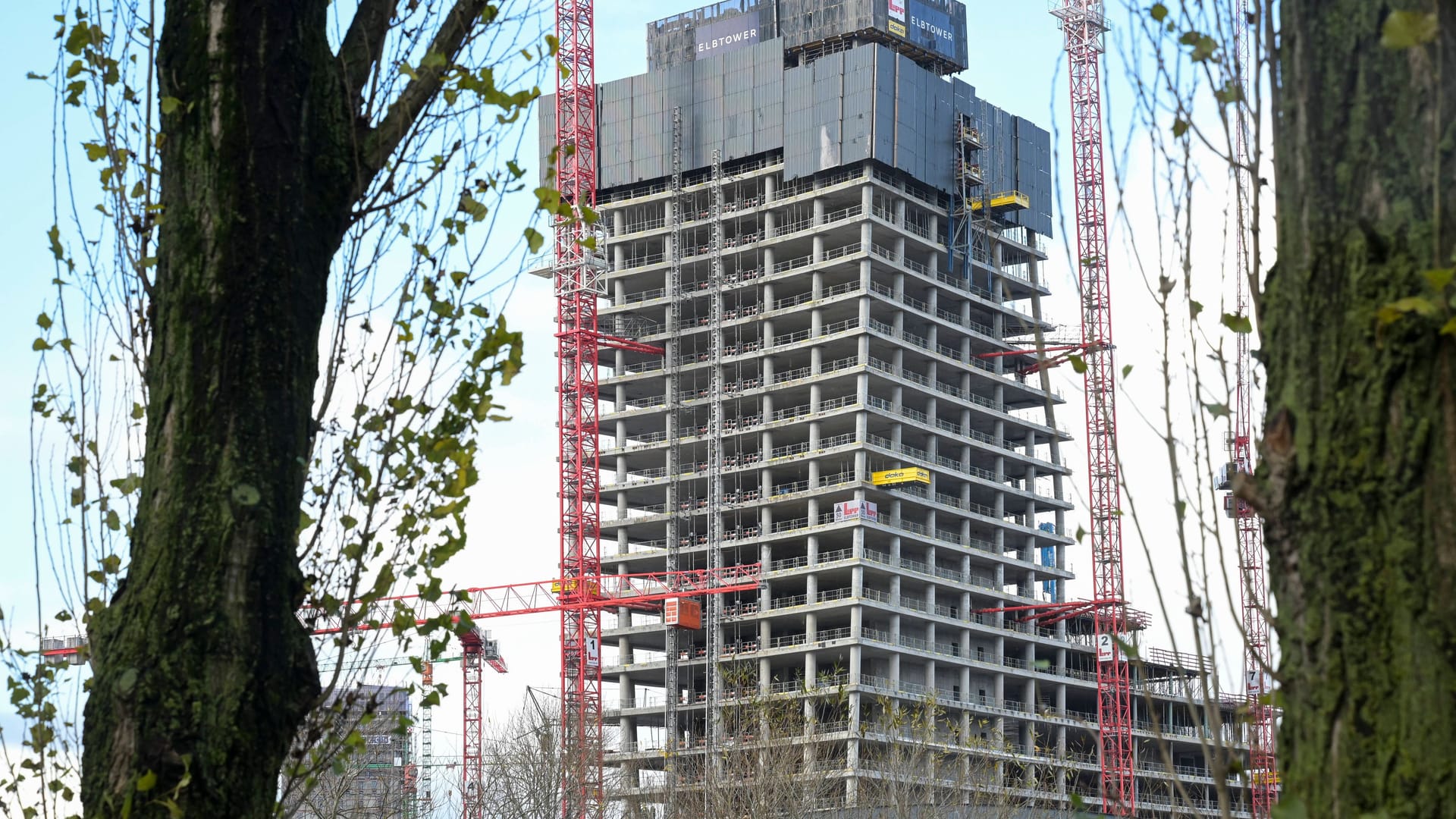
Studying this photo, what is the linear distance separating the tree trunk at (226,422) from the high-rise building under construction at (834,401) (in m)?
84.1

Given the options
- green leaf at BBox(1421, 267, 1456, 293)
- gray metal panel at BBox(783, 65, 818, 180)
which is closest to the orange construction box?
gray metal panel at BBox(783, 65, 818, 180)

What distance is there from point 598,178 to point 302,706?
109 m

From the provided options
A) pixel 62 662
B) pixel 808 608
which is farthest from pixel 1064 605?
pixel 62 662

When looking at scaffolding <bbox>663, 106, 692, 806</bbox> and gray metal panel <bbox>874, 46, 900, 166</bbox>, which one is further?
gray metal panel <bbox>874, 46, 900, 166</bbox>

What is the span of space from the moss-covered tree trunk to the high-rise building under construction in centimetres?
8412

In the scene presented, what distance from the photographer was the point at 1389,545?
399cm

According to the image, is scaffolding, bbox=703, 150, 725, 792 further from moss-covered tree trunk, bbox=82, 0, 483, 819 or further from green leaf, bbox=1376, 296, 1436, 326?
green leaf, bbox=1376, 296, 1436, 326

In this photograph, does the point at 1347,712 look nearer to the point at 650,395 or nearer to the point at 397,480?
the point at 397,480

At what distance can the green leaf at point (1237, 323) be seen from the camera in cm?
597

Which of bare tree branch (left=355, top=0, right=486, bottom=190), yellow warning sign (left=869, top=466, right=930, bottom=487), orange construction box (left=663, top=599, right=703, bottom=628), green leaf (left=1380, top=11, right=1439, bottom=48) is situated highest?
yellow warning sign (left=869, top=466, right=930, bottom=487)

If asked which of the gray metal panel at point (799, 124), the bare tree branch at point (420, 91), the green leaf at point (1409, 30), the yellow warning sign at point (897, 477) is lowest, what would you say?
the green leaf at point (1409, 30)

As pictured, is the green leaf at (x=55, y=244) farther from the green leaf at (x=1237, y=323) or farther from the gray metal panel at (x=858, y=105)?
the gray metal panel at (x=858, y=105)

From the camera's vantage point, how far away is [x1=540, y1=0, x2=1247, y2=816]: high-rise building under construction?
3871 inches

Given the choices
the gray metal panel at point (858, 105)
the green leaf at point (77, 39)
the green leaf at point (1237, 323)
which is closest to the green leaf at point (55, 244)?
the green leaf at point (77, 39)
